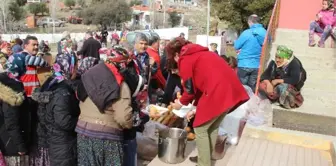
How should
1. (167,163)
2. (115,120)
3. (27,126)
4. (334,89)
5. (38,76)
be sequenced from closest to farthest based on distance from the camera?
(115,120) < (27,126) < (167,163) < (38,76) < (334,89)

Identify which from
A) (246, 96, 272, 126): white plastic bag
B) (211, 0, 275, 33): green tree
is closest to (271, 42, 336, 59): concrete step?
(246, 96, 272, 126): white plastic bag

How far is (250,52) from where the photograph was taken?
637 cm

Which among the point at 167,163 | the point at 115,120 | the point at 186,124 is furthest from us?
the point at 186,124

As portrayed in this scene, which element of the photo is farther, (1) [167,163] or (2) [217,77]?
(1) [167,163]

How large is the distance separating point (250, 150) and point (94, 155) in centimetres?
216

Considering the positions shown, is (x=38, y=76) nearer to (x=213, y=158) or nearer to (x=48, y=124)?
(x=48, y=124)

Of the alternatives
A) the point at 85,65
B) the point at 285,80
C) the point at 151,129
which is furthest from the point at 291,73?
the point at 85,65

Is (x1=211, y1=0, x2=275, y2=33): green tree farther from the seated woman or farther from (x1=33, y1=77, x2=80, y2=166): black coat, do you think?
(x1=33, y1=77, x2=80, y2=166): black coat

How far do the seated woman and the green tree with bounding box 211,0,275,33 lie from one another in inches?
849

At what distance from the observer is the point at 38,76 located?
4418 millimetres

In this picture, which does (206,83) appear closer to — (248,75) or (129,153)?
(129,153)

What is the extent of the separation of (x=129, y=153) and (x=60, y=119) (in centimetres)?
89

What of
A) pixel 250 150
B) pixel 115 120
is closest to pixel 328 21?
pixel 250 150

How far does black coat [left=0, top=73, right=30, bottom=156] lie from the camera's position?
349 cm
